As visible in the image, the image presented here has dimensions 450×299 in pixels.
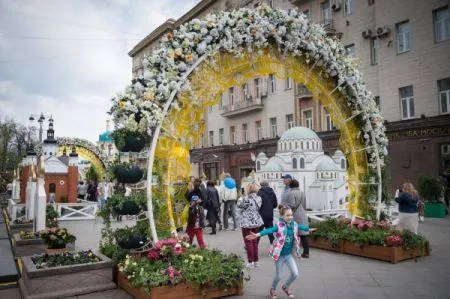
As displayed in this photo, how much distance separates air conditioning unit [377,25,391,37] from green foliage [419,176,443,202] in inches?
376

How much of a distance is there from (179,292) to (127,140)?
2639 mm

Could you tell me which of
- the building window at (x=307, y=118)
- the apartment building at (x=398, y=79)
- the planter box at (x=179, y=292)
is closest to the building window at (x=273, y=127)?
the apartment building at (x=398, y=79)

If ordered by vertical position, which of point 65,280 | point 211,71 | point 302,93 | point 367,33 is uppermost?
point 367,33

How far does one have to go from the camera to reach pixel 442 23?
19.3 m

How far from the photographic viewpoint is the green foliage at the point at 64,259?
21.0 feet

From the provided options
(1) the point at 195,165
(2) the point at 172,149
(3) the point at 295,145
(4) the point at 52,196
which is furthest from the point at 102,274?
(1) the point at 195,165

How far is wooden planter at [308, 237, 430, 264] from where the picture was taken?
26.8ft

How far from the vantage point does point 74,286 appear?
20.0 feet

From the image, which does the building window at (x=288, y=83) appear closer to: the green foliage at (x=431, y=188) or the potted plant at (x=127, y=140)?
the green foliage at (x=431, y=188)

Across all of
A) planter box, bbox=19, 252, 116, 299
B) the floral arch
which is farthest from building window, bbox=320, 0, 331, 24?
planter box, bbox=19, 252, 116, 299

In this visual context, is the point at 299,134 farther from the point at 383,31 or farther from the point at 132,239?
the point at 132,239

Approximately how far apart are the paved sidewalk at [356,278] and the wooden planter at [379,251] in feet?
0.50

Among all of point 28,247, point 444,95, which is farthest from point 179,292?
point 444,95

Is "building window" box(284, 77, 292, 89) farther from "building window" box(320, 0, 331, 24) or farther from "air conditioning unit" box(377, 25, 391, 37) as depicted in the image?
"air conditioning unit" box(377, 25, 391, 37)
